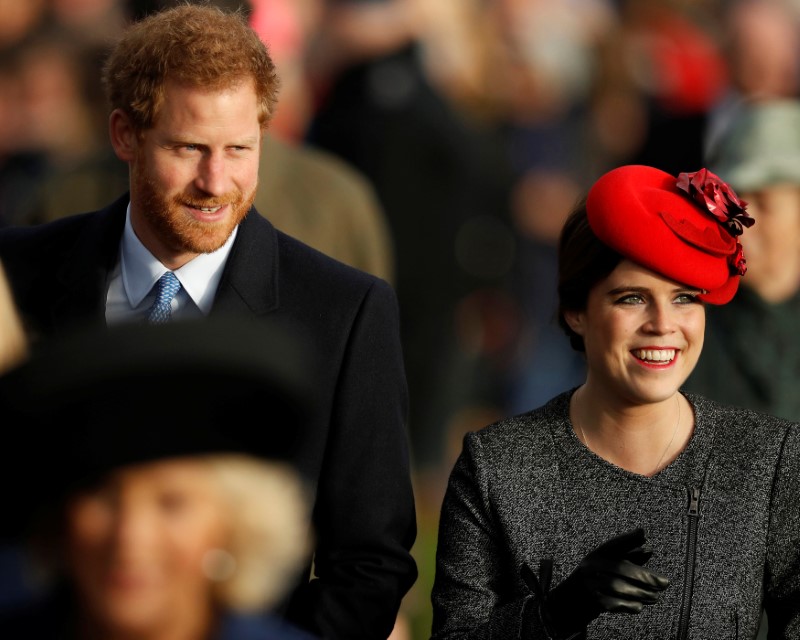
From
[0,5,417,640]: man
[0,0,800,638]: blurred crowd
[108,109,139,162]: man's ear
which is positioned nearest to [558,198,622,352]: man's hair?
[0,5,417,640]: man

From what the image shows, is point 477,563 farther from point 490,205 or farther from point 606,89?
point 606,89

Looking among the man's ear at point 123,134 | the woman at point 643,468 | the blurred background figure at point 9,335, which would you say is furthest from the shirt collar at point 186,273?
the woman at point 643,468

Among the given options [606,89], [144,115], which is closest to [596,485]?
[144,115]

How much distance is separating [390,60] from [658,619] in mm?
5029

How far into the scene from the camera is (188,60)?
412 cm

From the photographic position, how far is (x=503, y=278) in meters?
10.5

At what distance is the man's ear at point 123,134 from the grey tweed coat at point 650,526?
0.99m

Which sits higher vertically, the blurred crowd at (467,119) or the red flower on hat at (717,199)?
the red flower on hat at (717,199)

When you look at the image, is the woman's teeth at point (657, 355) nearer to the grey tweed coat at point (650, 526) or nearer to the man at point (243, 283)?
the grey tweed coat at point (650, 526)

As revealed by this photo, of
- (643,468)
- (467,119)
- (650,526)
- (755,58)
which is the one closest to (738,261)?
(643,468)

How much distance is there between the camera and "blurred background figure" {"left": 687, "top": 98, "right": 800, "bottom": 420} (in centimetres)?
616

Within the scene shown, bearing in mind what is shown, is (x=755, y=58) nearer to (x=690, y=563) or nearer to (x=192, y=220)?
(x=690, y=563)

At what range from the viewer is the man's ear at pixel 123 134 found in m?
4.26

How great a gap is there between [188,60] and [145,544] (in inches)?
68.4
